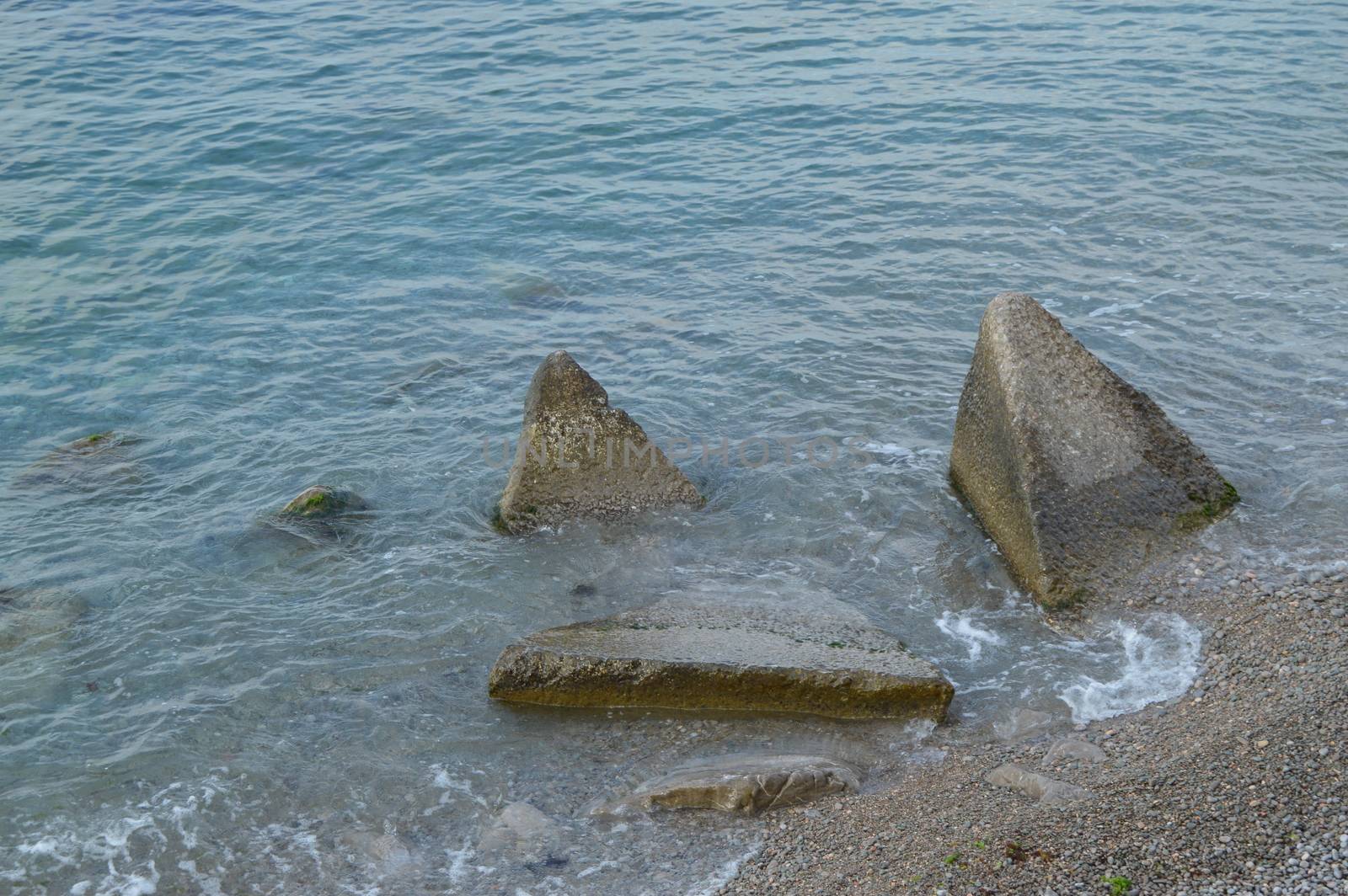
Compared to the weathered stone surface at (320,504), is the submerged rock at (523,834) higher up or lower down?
lower down

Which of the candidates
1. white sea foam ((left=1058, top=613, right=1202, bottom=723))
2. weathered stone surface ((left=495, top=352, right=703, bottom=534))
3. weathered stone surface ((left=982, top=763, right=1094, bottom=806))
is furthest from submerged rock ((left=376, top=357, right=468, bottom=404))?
weathered stone surface ((left=982, top=763, right=1094, bottom=806))

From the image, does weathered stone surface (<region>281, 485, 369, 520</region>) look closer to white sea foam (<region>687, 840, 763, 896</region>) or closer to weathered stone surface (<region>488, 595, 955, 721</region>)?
weathered stone surface (<region>488, 595, 955, 721</region>)

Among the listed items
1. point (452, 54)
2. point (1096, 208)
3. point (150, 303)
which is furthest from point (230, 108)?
point (1096, 208)

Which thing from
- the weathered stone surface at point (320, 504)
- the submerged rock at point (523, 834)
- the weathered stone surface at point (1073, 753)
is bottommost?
the submerged rock at point (523, 834)

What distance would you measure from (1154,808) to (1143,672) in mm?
1841

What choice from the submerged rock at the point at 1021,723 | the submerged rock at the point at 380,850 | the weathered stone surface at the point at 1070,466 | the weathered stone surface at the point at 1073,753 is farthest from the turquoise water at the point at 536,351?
the weathered stone surface at the point at 1073,753

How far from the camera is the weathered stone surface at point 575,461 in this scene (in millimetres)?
10078

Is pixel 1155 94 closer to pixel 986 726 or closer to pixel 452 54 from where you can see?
pixel 452 54

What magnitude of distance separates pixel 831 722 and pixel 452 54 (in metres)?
20.9

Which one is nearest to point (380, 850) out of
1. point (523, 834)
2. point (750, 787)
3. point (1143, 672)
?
point (523, 834)

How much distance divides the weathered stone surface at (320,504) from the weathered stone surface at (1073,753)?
6.22 meters

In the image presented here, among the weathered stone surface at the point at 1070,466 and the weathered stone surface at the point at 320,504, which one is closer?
the weathered stone surface at the point at 1070,466

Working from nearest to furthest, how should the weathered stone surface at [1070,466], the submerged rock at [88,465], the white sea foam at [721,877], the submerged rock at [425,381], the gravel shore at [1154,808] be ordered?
1. the gravel shore at [1154,808]
2. the white sea foam at [721,877]
3. the weathered stone surface at [1070,466]
4. the submerged rock at [88,465]
5. the submerged rock at [425,381]

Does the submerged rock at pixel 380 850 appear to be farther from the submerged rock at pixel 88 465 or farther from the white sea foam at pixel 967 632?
the submerged rock at pixel 88 465
